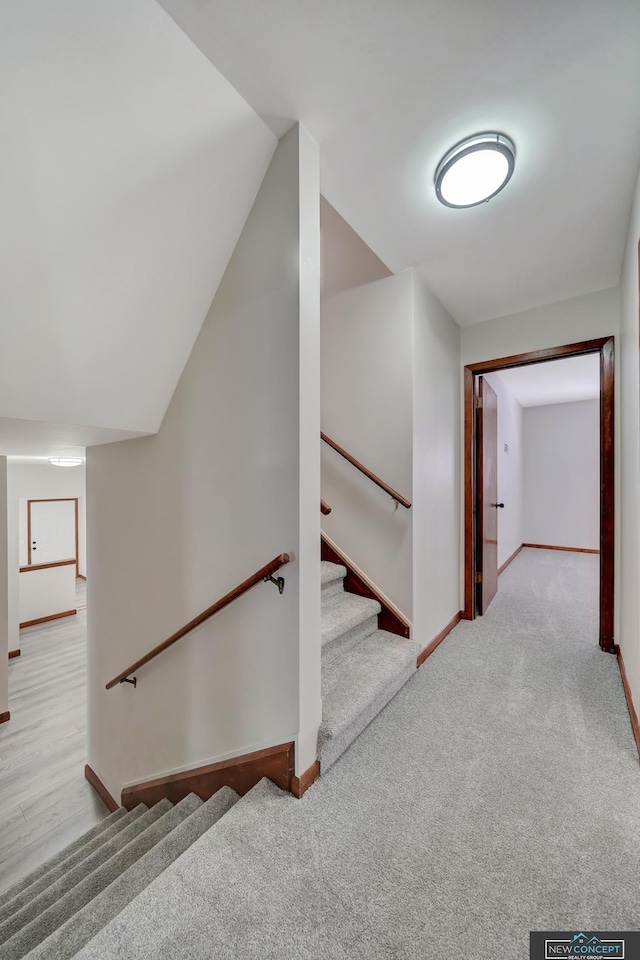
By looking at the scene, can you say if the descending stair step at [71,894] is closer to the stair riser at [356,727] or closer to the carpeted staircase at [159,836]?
the carpeted staircase at [159,836]

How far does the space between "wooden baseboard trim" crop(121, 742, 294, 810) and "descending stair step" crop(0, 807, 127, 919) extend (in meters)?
0.41

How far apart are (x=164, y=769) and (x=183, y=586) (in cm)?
110

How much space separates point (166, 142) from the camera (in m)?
1.23

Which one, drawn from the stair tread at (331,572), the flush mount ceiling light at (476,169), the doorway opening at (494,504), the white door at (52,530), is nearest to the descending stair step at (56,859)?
the stair tread at (331,572)

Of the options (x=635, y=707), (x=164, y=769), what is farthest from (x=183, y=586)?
(x=635, y=707)

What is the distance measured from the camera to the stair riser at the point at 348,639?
2.05 m

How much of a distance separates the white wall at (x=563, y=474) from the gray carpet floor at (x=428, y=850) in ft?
15.6

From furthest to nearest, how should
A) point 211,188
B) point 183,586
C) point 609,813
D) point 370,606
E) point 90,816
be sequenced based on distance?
1. point 90,816
2. point 370,606
3. point 183,586
4. point 211,188
5. point 609,813

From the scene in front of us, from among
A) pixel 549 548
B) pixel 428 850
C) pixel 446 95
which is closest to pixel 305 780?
pixel 428 850

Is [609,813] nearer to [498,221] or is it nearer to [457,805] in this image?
[457,805]

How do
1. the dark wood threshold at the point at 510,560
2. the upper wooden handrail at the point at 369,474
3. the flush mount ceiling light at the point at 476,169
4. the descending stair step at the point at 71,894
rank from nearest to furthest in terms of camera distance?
the descending stair step at the point at 71,894 < the flush mount ceiling light at the point at 476,169 < the upper wooden handrail at the point at 369,474 < the dark wood threshold at the point at 510,560

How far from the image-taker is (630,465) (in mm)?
1967

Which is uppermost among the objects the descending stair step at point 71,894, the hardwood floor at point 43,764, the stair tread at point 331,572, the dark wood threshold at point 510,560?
the stair tread at point 331,572

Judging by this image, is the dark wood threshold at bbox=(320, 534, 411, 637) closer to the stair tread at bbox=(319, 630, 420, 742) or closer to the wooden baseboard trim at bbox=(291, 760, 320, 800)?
the stair tread at bbox=(319, 630, 420, 742)
